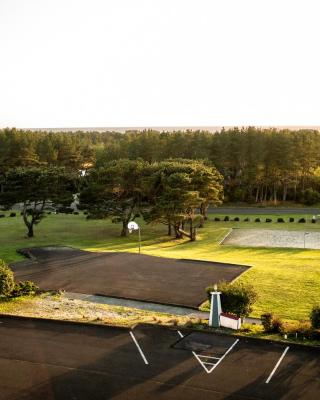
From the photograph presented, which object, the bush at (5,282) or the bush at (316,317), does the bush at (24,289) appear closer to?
the bush at (5,282)

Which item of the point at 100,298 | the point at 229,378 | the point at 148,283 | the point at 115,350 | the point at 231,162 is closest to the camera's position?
the point at 229,378

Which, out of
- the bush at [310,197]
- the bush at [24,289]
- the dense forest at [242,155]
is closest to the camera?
the bush at [24,289]

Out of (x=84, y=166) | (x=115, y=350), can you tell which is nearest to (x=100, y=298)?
(x=115, y=350)

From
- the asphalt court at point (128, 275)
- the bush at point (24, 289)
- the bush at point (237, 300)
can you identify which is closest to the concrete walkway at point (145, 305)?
the asphalt court at point (128, 275)

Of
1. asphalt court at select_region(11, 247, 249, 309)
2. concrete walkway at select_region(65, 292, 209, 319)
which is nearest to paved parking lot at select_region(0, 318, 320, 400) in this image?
concrete walkway at select_region(65, 292, 209, 319)

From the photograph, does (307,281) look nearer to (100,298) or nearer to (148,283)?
(148,283)

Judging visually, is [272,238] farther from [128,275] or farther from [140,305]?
[140,305]

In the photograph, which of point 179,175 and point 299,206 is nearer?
point 179,175
